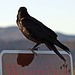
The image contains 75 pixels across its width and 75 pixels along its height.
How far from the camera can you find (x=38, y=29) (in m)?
3.48

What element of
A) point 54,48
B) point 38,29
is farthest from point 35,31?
point 54,48

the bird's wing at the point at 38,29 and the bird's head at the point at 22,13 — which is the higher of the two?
the bird's head at the point at 22,13

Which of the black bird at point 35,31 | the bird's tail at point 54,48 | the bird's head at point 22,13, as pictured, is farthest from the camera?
the bird's head at point 22,13

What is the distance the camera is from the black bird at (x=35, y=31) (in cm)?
340

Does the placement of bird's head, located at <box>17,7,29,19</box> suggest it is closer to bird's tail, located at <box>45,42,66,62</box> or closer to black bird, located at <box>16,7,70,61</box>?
black bird, located at <box>16,7,70,61</box>

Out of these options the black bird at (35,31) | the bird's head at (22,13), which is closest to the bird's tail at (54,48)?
the black bird at (35,31)

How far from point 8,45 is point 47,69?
27215 mm

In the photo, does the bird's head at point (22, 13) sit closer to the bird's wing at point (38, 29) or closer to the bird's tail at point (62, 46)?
the bird's wing at point (38, 29)

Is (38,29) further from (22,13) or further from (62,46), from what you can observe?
(62,46)

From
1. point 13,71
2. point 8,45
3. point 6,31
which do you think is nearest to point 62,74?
point 13,71

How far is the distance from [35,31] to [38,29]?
0.21 ft

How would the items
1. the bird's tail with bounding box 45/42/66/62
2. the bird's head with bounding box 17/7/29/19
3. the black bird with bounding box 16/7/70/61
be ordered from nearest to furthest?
the bird's tail with bounding box 45/42/66/62, the black bird with bounding box 16/7/70/61, the bird's head with bounding box 17/7/29/19

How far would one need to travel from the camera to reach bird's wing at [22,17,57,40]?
343cm

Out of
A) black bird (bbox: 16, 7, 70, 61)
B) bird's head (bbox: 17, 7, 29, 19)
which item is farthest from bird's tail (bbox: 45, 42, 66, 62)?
bird's head (bbox: 17, 7, 29, 19)
